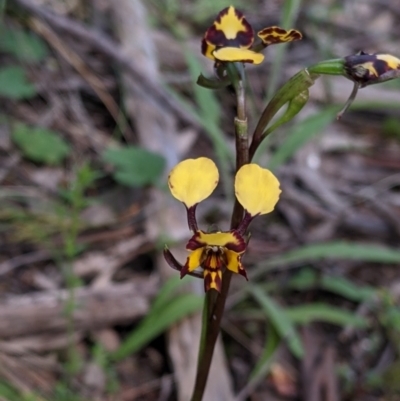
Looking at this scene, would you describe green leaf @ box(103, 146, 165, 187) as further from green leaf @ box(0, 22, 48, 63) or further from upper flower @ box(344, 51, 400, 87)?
upper flower @ box(344, 51, 400, 87)

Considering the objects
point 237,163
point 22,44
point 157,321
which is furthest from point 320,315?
point 22,44

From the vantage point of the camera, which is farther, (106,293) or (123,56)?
(123,56)

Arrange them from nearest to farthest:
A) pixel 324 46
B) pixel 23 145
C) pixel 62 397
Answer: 1. pixel 62 397
2. pixel 23 145
3. pixel 324 46

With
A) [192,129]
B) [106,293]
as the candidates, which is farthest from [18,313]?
[192,129]

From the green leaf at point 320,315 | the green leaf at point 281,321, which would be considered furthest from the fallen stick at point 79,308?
the green leaf at point 320,315

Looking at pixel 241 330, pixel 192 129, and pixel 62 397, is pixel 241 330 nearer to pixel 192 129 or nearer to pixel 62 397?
pixel 62 397

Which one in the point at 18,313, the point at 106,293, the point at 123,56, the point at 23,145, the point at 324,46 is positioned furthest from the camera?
the point at 324,46

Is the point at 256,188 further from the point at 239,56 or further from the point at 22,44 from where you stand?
the point at 22,44
